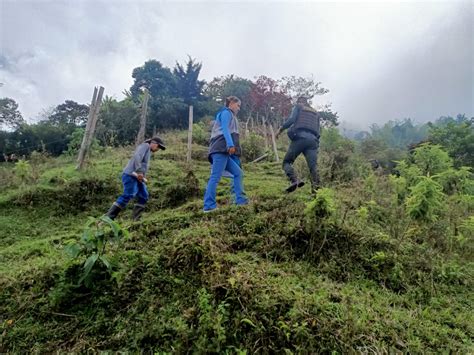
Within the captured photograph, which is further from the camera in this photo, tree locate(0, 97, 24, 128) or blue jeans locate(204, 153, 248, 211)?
tree locate(0, 97, 24, 128)

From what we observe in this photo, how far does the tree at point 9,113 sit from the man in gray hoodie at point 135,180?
24.8 metres

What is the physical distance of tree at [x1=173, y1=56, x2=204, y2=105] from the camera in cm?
2553

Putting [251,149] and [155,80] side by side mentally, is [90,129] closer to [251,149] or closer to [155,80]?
[251,149]

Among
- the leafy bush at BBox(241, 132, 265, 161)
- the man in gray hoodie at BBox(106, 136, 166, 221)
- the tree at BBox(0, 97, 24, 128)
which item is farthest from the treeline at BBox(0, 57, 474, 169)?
the man in gray hoodie at BBox(106, 136, 166, 221)

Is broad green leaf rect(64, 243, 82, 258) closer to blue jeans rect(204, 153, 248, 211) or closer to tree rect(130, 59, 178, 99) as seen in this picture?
blue jeans rect(204, 153, 248, 211)

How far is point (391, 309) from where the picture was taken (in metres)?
2.94

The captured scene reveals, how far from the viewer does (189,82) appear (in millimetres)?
25859

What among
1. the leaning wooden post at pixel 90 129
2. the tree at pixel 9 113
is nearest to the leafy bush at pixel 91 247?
the leaning wooden post at pixel 90 129

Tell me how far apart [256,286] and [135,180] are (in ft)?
11.4

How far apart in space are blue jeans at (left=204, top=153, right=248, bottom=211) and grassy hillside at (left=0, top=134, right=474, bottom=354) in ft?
0.94

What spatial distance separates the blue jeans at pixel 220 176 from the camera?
4941 millimetres

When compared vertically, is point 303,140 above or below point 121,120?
below

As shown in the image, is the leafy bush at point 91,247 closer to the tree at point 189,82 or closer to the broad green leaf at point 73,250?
the broad green leaf at point 73,250

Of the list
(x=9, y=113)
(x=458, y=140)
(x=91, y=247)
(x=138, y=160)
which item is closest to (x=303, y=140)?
(x=138, y=160)
